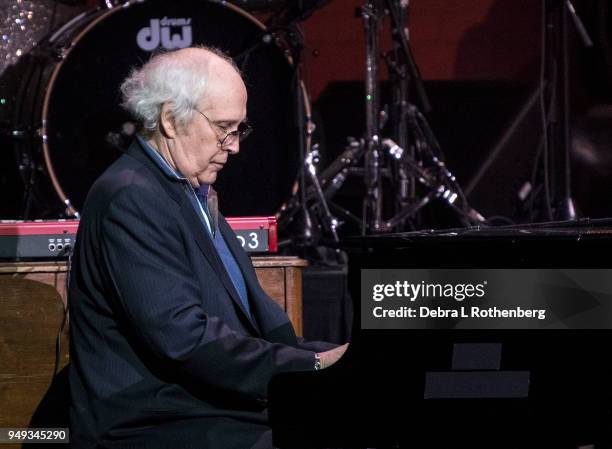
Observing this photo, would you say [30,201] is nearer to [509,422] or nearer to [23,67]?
[23,67]

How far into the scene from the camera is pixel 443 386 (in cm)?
205

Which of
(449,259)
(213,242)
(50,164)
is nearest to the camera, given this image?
(449,259)

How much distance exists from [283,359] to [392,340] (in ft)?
0.82

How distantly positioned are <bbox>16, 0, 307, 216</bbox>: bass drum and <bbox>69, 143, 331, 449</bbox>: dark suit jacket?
227 centimetres

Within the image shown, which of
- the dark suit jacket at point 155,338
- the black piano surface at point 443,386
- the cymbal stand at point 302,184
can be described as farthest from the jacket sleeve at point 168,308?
the cymbal stand at point 302,184

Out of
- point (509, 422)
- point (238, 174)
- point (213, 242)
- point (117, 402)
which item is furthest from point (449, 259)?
point (238, 174)

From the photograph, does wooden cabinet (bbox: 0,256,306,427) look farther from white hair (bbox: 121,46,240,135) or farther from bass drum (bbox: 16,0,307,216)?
bass drum (bbox: 16,0,307,216)

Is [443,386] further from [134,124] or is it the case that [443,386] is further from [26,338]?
[134,124]

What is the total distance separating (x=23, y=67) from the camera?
4496 mm

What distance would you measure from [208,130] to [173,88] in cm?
13

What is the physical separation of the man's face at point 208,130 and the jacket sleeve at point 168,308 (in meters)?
0.22

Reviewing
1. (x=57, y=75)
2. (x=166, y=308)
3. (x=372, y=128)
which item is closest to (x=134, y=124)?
(x=57, y=75)

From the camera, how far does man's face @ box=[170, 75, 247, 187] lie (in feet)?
7.56

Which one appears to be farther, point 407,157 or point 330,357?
point 407,157
